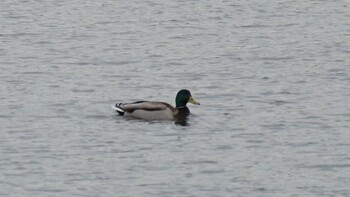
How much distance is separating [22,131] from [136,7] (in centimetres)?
2329

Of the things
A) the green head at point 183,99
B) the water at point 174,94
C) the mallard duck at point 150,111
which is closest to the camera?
the water at point 174,94

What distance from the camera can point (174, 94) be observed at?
120 ft

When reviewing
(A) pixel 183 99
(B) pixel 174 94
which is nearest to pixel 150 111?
(A) pixel 183 99

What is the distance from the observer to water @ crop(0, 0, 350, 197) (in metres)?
26.8

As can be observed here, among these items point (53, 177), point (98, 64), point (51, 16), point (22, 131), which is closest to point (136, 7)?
point (51, 16)

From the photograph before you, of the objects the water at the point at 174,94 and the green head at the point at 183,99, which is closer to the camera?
the water at the point at 174,94

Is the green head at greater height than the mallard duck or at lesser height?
greater

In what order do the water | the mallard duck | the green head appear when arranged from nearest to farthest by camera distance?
the water → the mallard duck → the green head

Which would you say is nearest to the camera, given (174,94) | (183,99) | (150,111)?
(150,111)

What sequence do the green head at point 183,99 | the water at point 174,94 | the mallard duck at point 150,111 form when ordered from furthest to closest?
the green head at point 183,99 → the mallard duck at point 150,111 → the water at point 174,94

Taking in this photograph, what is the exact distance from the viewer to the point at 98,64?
135 feet

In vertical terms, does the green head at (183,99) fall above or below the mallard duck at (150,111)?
above

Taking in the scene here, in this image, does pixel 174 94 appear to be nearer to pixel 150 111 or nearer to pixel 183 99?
pixel 183 99

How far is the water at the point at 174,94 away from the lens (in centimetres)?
2684
